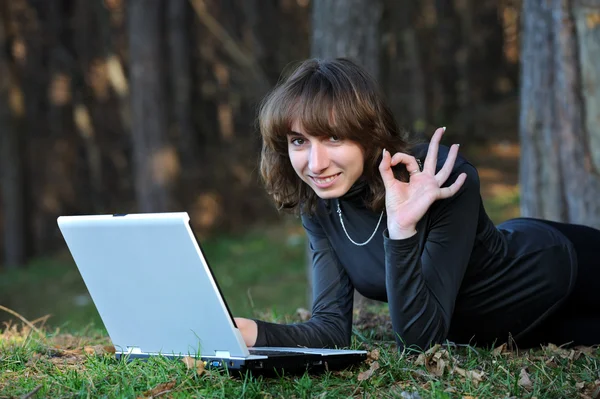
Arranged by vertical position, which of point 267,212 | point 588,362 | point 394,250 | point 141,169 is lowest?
point 267,212

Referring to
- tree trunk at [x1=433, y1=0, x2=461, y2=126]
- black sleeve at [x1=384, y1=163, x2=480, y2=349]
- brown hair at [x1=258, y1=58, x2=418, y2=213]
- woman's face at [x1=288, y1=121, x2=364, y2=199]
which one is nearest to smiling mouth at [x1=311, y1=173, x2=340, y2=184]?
woman's face at [x1=288, y1=121, x2=364, y2=199]

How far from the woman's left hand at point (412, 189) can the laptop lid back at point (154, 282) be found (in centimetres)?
79

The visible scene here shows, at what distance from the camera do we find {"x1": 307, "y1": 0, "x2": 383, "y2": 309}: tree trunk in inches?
275

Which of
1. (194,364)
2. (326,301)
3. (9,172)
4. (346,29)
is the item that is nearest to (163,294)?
(194,364)

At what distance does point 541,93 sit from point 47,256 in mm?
13874

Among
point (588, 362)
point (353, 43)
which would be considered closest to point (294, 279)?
point (353, 43)

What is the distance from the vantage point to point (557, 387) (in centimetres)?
331

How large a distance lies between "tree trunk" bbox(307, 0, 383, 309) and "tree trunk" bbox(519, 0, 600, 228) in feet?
3.91

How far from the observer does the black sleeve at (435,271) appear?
136 inches

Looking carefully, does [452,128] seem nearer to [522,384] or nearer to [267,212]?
[267,212]

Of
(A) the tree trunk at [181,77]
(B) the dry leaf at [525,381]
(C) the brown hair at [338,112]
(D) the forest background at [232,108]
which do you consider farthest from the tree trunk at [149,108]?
(B) the dry leaf at [525,381]

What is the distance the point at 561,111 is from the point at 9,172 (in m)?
13.4

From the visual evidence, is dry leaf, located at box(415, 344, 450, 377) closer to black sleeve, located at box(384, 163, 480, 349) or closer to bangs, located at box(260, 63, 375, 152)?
black sleeve, located at box(384, 163, 480, 349)

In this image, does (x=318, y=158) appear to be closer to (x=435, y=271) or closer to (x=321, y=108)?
(x=321, y=108)
